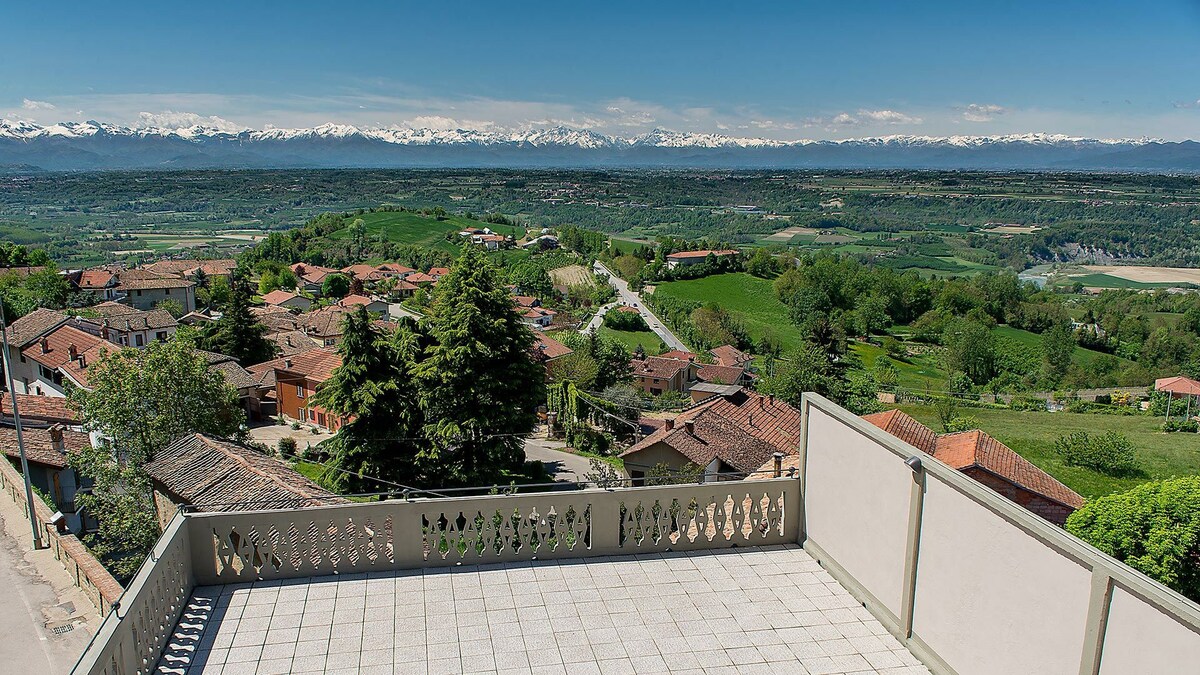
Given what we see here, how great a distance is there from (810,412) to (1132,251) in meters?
181

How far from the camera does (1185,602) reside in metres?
3.25

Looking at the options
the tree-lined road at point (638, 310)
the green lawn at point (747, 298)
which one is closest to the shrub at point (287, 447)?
the tree-lined road at point (638, 310)

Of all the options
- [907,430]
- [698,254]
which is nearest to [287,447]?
[907,430]

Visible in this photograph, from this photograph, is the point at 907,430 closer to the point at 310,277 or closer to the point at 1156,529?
the point at 1156,529

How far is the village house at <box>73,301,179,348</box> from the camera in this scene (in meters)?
41.3

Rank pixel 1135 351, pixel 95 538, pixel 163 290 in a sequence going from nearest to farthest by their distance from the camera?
pixel 95 538
pixel 163 290
pixel 1135 351

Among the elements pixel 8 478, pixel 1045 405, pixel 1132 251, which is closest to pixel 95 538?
pixel 8 478

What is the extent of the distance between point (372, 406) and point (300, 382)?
20.5 meters

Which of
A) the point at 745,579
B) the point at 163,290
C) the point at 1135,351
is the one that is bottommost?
the point at 1135,351

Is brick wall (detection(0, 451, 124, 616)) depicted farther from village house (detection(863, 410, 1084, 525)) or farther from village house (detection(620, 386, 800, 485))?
village house (detection(863, 410, 1084, 525))

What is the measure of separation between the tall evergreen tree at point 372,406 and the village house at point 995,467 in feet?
39.8

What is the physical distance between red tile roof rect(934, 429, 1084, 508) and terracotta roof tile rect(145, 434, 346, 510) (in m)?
13.2

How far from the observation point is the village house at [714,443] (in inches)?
962

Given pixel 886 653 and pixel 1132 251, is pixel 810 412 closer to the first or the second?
pixel 886 653
